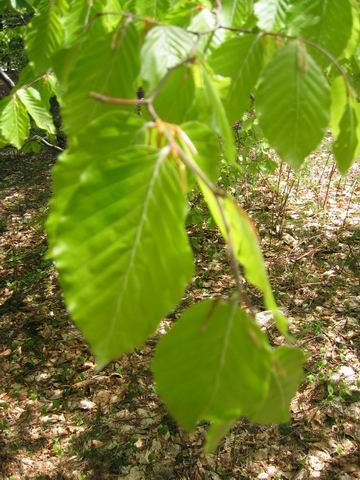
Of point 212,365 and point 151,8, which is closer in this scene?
point 212,365

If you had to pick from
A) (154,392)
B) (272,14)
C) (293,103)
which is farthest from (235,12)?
(154,392)

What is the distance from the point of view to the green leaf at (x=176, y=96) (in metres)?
0.55

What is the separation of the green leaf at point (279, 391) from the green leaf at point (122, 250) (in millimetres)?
191

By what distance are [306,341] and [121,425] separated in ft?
4.60

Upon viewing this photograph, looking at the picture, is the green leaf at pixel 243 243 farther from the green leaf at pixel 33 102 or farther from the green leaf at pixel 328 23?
the green leaf at pixel 33 102

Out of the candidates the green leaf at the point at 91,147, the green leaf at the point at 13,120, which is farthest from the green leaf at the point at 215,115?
the green leaf at the point at 13,120

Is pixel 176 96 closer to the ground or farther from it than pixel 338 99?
farther from it

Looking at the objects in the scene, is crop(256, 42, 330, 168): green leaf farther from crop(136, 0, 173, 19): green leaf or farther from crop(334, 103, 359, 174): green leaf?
crop(136, 0, 173, 19): green leaf

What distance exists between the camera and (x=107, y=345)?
36 centimetres

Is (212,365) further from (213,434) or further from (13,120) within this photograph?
(13,120)

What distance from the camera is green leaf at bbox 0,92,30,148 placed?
1143 millimetres

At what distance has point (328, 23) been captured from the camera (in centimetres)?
69

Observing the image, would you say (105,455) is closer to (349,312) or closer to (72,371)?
(72,371)

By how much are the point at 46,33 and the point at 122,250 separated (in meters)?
0.69
